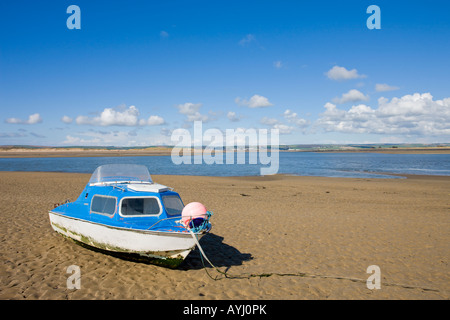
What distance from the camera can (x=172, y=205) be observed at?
922cm

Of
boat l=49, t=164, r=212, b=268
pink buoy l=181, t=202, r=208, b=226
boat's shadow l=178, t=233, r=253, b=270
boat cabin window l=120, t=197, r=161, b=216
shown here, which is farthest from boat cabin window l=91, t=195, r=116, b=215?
boat's shadow l=178, t=233, r=253, b=270

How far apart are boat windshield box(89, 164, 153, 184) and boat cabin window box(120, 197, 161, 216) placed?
166 centimetres

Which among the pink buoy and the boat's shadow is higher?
the pink buoy

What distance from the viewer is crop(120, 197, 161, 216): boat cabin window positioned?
28.5 feet

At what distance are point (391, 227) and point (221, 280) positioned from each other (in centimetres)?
966

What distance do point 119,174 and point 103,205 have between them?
6.43 ft

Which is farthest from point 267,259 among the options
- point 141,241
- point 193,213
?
point 141,241

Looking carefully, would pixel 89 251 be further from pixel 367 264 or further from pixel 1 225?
pixel 367 264

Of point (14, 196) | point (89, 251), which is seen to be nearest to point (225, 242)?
point (89, 251)

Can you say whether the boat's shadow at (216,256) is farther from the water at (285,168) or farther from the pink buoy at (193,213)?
the water at (285,168)

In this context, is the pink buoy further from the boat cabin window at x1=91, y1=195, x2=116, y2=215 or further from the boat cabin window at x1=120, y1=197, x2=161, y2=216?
the boat cabin window at x1=91, y1=195, x2=116, y2=215

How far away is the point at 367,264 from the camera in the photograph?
9.09 metres

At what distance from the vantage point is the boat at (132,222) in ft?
25.5

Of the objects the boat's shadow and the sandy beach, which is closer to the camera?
the sandy beach
